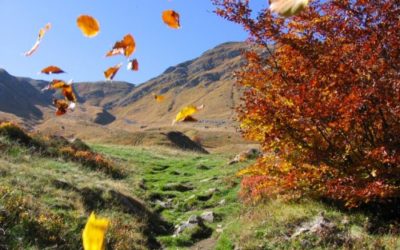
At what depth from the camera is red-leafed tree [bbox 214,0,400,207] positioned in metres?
9.73

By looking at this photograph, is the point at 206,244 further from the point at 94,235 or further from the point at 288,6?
the point at 288,6

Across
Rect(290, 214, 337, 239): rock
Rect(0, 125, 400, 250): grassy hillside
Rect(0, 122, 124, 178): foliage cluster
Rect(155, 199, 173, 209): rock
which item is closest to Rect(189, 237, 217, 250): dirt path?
Rect(0, 125, 400, 250): grassy hillside

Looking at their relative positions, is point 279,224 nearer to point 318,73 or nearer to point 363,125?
point 363,125

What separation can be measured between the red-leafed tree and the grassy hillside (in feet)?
2.82

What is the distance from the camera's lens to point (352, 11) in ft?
34.0

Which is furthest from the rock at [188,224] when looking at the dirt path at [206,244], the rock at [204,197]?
the rock at [204,197]

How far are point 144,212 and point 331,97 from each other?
7761 millimetres

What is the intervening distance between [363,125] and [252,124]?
2473 millimetres

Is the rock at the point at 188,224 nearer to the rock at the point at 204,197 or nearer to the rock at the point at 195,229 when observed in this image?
the rock at the point at 195,229

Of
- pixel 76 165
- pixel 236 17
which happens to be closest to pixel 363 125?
pixel 236 17

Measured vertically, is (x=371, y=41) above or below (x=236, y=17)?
below

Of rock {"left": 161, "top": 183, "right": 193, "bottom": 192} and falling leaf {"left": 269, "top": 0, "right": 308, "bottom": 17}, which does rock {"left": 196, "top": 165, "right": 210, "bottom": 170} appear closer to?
rock {"left": 161, "top": 183, "right": 193, "bottom": 192}

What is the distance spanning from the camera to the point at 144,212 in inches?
603

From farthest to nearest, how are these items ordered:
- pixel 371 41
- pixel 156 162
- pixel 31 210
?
pixel 156 162 → pixel 31 210 → pixel 371 41
